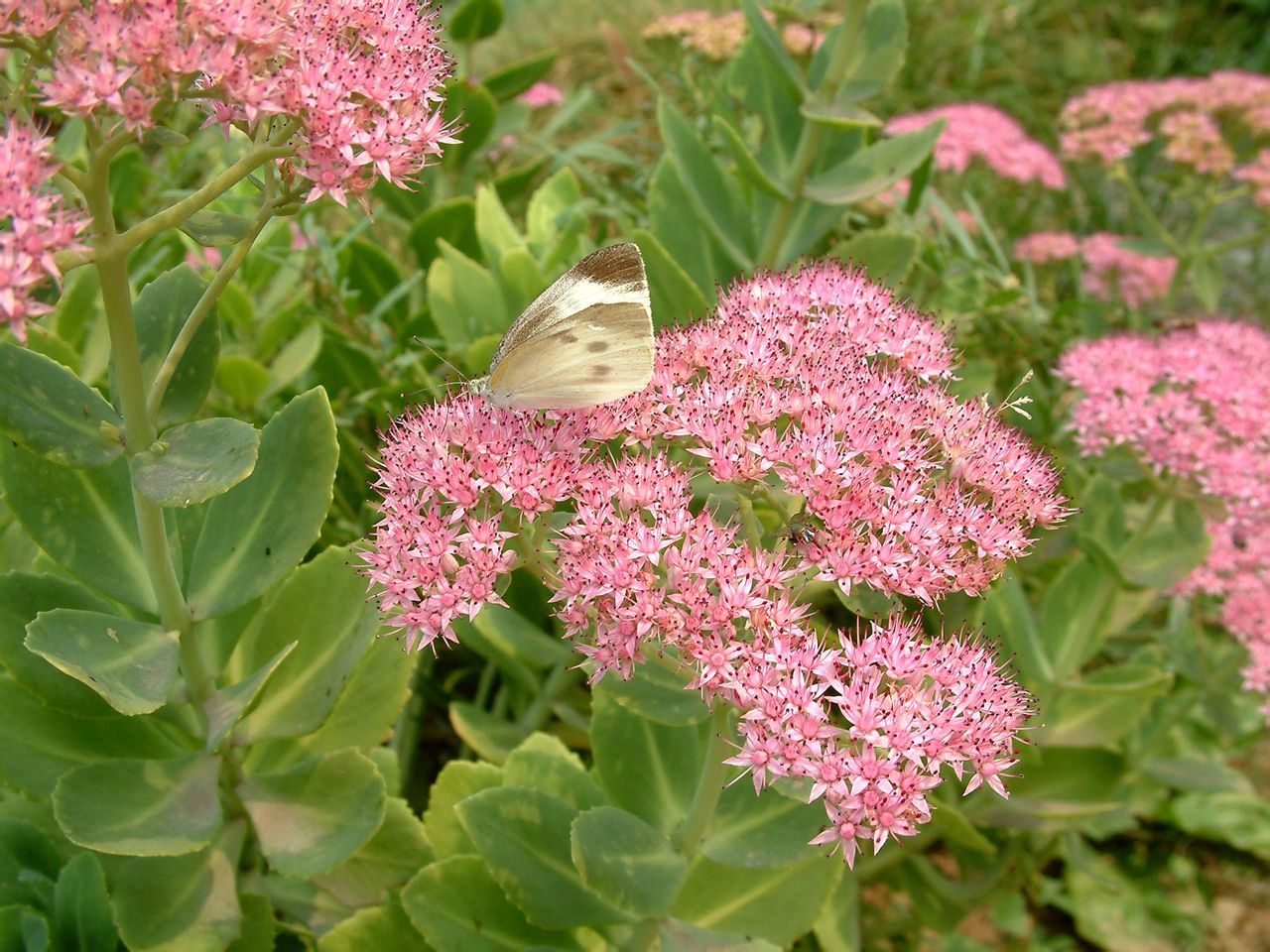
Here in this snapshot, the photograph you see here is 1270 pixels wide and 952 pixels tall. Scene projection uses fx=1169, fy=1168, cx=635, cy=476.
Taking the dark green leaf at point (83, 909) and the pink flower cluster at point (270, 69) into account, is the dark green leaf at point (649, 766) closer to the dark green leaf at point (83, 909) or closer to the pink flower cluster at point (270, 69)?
the dark green leaf at point (83, 909)

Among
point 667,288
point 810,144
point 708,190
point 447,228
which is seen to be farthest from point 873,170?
point 447,228

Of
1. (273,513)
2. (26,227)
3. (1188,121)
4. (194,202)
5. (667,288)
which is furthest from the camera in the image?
(1188,121)

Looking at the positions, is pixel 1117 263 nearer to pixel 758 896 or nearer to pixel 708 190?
pixel 708 190

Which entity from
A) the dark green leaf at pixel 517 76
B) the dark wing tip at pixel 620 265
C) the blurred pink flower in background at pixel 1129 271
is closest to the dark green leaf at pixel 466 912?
the dark wing tip at pixel 620 265

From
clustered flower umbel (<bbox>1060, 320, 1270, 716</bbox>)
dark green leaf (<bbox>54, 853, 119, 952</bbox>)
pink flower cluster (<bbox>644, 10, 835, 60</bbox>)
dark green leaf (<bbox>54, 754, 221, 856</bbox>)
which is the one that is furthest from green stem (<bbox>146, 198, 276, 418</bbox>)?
pink flower cluster (<bbox>644, 10, 835, 60</bbox>)

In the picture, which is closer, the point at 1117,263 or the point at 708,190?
the point at 708,190

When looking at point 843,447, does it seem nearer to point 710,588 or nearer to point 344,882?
point 710,588

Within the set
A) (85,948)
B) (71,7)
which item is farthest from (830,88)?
(85,948)

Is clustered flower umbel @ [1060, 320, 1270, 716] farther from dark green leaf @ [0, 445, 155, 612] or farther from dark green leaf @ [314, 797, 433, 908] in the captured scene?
dark green leaf @ [0, 445, 155, 612]

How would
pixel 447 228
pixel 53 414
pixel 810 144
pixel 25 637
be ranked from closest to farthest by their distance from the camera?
pixel 53 414
pixel 25 637
pixel 810 144
pixel 447 228
